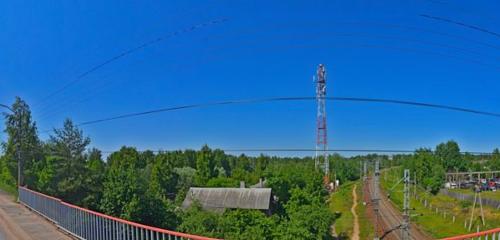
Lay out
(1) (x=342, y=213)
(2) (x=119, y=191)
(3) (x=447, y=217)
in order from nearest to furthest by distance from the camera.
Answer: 1. (2) (x=119, y=191)
2. (3) (x=447, y=217)
3. (1) (x=342, y=213)

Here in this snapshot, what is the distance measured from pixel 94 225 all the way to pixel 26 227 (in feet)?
13.4

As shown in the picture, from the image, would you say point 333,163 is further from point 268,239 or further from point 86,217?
point 86,217

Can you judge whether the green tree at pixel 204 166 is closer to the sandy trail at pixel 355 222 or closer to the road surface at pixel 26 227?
the sandy trail at pixel 355 222

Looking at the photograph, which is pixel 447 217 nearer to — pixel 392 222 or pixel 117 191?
pixel 392 222

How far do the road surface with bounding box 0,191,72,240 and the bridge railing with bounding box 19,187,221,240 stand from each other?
23cm

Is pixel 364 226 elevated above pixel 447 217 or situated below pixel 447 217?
below

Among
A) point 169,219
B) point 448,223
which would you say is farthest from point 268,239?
point 448,223

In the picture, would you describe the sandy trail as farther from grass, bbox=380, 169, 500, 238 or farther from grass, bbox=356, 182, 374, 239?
grass, bbox=380, 169, 500, 238

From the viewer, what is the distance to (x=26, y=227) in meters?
11.2

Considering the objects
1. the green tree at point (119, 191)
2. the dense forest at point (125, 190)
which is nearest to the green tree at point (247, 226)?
the dense forest at point (125, 190)

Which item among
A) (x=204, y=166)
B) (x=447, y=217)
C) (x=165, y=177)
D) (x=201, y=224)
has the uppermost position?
(x=204, y=166)

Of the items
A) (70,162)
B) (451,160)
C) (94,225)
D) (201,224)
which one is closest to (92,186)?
(70,162)

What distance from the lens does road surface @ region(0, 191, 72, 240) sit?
32.4 feet

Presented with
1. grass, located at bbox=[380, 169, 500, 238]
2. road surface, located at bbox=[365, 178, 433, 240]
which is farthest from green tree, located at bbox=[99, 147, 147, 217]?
grass, located at bbox=[380, 169, 500, 238]
